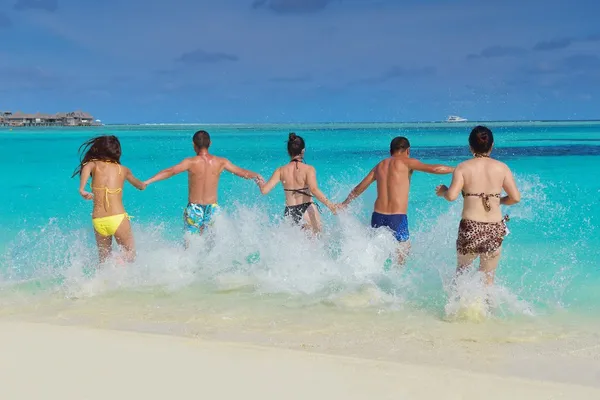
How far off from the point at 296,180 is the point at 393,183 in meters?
1.08

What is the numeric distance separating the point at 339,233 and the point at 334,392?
11.3ft

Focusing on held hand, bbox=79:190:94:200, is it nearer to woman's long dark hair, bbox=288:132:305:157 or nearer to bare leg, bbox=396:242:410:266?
woman's long dark hair, bbox=288:132:305:157

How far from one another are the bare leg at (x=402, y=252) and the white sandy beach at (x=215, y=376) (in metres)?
2.34

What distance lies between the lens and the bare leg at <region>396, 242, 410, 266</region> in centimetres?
609

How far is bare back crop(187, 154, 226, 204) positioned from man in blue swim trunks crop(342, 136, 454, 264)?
5.47 ft

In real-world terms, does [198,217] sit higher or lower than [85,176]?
lower

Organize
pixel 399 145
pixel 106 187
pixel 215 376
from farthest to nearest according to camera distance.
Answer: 1. pixel 399 145
2. pixel 106 187
3. pixel 215 376

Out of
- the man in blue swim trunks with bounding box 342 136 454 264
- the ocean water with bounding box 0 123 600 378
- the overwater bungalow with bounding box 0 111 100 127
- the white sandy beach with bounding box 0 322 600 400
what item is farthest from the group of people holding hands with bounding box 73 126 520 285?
the overwater bungalow with bounding box 0 111 100 127

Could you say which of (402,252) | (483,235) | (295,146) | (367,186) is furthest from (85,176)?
(483,235)

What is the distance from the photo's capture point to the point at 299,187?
6.46m

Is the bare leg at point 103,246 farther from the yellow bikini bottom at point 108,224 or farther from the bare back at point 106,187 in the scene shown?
the bare back at point 106,187

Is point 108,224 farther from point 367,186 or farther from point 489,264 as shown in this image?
point 489,264

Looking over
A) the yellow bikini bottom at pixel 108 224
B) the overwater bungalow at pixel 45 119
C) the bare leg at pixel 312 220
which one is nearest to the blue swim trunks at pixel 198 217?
the yellow bikini bottom at pixel 108 224

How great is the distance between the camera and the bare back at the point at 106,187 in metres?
5.82
